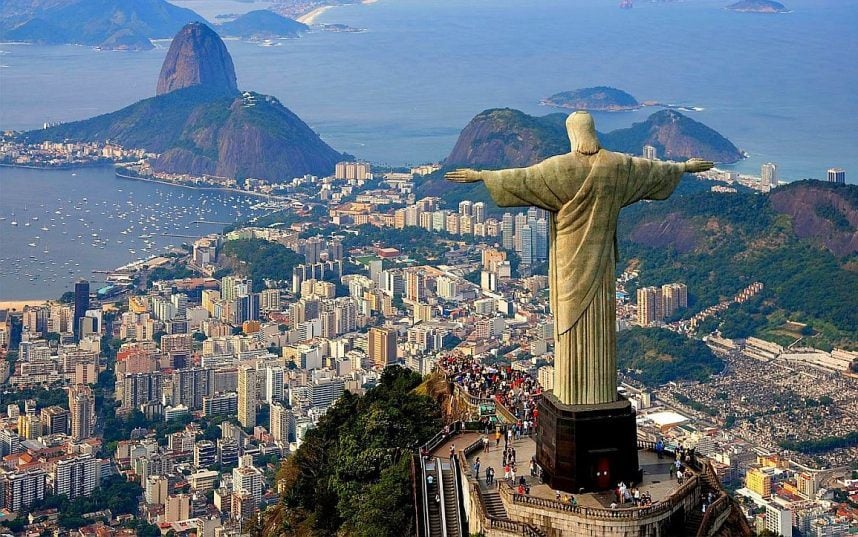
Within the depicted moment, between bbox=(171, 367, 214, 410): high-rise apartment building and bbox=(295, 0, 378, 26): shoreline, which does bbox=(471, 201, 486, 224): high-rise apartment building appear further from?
bbox=(295, 0, 378, 26): shoreline

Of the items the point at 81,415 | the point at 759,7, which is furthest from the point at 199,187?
the point at 759,7

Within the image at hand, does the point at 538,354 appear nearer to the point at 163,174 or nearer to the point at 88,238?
the point at 88,238

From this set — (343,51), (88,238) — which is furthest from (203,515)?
(343,51)

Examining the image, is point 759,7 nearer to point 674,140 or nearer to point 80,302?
point 674,140

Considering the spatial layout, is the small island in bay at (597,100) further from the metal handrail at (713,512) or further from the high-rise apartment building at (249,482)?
the metal handrail at (713,512)

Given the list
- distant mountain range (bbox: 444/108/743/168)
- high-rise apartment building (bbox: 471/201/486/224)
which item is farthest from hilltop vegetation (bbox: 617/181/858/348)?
distant mountain range (bbox: 444/108/743/168)
